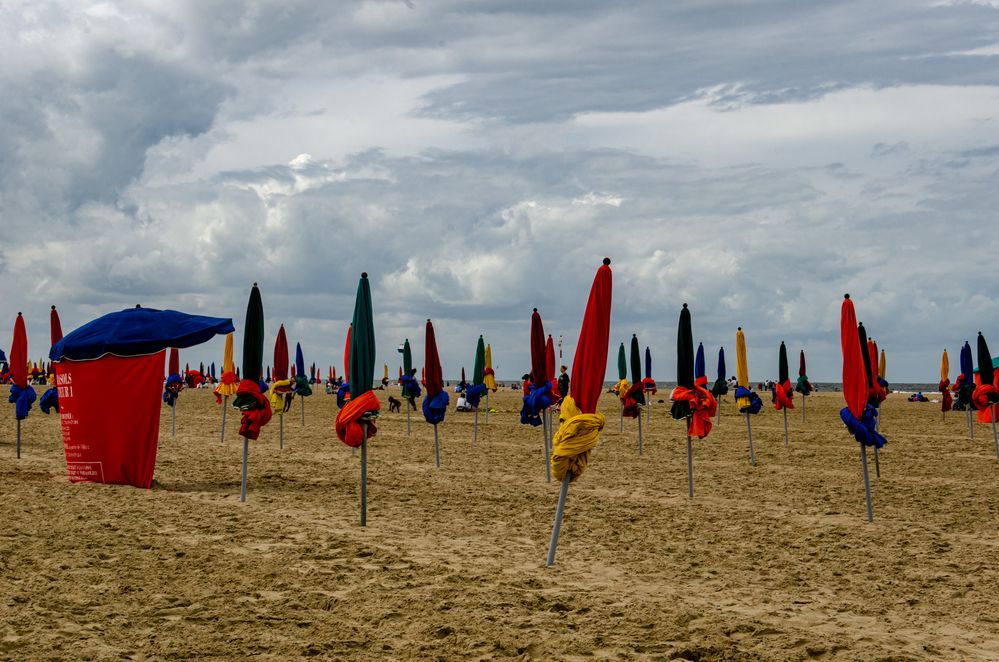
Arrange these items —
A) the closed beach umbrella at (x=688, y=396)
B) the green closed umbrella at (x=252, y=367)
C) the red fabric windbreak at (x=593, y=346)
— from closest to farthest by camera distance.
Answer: the red fabric windbreak at (x=593, y=346) → the green closed umbrella at (x=252, y=367) → the closed beach umbrella at (x=688, y=396)

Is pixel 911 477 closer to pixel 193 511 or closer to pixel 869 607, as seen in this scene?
pixel 869 607

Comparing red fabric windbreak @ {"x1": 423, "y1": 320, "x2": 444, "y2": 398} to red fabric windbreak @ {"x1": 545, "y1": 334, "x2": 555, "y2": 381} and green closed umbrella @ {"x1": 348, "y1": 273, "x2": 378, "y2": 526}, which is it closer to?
red fabric windbreak @ {"x1": 545, "y1": 334, "x2": 555, "y2": 381}

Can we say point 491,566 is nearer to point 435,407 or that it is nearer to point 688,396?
point 688,396

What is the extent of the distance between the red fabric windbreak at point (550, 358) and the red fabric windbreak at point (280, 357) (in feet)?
21.7

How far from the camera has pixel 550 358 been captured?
17531 millimetres

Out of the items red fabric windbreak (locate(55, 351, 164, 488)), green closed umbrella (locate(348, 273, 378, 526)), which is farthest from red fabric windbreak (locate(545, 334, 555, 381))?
red fabric windbreak (locate(55, 351, 164, 488))

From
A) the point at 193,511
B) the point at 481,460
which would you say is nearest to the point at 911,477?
the point at 481,460

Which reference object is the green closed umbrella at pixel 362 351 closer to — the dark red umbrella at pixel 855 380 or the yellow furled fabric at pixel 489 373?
the dark red umbrella at pixel 855 380

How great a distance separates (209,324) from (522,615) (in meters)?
8.57

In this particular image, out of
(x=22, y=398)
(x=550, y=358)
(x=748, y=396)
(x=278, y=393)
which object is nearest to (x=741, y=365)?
(x=748, y=396)

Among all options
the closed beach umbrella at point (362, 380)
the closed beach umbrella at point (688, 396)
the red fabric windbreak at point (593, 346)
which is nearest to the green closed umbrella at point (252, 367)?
the closed beach umbrella at point (362, 380)

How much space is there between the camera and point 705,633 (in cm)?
721

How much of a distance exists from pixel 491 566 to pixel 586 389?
6.78 feet

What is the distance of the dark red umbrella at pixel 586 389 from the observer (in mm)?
9055
